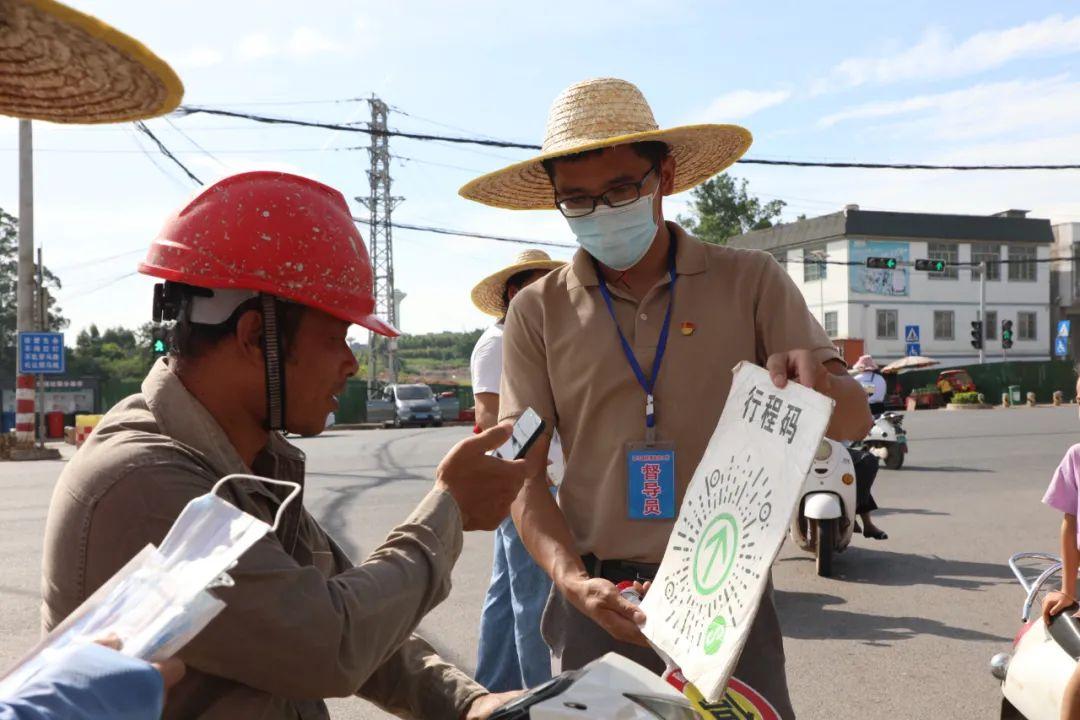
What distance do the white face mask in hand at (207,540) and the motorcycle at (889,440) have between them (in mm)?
12461

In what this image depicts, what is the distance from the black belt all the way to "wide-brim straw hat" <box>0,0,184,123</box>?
1446mm

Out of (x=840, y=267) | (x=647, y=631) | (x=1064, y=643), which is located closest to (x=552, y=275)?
(x=647, y=631)

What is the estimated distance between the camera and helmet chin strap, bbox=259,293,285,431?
168cm

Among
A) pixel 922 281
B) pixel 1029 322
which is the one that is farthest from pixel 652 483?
pixel 1029 322

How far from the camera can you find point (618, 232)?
2586mm

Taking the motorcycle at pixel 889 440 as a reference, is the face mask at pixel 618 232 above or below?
above

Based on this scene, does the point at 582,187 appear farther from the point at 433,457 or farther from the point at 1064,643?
the point at 433,457

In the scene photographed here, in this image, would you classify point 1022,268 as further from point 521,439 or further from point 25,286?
point 521,439

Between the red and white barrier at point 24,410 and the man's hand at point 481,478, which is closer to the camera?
the man's hand at point 481,478

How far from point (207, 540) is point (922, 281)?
171 feet

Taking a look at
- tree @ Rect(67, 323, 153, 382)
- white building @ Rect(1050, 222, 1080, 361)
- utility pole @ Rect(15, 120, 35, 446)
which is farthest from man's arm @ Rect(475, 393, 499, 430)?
white building @ Rect(1050, 222, 1080, 361)

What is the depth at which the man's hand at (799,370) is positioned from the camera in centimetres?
205

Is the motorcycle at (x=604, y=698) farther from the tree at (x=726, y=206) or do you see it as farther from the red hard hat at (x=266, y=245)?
the tree at (x=726, y=206)

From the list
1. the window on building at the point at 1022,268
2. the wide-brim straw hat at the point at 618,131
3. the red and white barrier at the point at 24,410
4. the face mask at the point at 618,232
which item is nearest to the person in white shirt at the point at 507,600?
the wide-brim straw hat at the point at 618,131
